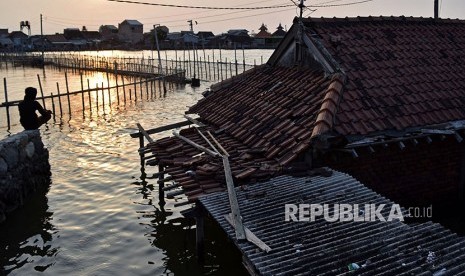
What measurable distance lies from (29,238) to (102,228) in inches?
72.8

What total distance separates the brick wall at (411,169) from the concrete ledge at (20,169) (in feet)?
30.1

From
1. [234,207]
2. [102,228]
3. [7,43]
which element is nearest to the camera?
[234,207]

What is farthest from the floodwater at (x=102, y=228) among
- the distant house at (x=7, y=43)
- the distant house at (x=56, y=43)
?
the distant house at (x=56, y=43)

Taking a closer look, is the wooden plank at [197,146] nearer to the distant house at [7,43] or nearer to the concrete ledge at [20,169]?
the concrete ledge at [20,169]

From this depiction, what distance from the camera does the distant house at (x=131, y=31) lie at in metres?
133

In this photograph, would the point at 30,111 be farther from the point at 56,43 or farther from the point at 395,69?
the point at 56,43

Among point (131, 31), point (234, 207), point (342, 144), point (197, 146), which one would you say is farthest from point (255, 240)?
point (131, 31)

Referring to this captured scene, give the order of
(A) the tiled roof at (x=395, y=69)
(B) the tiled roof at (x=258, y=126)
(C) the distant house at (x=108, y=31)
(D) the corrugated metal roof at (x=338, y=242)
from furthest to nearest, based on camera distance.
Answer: (C) the distant house at (x=108, y=31), (A) the tiled roof at (x=395, y=69), (B) the tiled roof at (x=258, y=126), (D) the corrugated metal roof at (x=338, y=242)

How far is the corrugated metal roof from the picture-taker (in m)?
5.14

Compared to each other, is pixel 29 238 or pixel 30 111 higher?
pixel 30 111

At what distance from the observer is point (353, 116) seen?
8.92 metres

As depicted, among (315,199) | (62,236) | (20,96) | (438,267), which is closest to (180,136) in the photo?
(62,236)

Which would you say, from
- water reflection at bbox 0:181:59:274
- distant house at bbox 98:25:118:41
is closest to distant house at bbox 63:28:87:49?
distant house at bbox 98:25:118:41

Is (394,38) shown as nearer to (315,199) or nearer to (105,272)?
(315,199)
